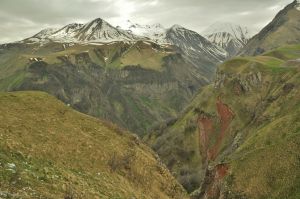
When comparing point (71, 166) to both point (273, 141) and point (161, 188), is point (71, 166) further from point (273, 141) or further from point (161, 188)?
point (273, 141)

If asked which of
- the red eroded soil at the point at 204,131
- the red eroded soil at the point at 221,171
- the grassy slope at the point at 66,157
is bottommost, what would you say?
the red eroded soil at the point at 204,131

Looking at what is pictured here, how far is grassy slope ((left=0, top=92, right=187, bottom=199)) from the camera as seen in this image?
2733 centimetres

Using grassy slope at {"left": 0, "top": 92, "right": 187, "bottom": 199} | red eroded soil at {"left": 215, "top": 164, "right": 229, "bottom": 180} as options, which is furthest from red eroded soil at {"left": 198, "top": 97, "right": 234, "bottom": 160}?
grassy slope at {"left": 0, "top": 92, "right": 187, "bottom": 199}

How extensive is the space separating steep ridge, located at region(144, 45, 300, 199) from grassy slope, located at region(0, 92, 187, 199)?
618 inches

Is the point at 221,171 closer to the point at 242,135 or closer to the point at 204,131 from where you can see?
the point at 242,135

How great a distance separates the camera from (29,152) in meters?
32.4

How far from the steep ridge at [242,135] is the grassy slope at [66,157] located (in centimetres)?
1570

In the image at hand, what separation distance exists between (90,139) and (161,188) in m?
8.22

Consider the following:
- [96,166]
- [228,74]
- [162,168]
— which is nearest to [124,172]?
[96,166]

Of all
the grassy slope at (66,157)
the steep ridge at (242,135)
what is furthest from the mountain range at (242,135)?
the grassy slope at (66,157)

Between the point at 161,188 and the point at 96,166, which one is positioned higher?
the point at 96,166

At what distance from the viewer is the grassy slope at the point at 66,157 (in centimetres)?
2733

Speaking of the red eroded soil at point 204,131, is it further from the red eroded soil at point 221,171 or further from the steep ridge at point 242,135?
the red eroded soil at point 221,171

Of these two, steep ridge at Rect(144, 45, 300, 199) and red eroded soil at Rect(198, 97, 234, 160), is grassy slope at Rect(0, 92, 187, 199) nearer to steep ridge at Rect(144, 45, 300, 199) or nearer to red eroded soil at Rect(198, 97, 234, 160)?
steep ridge at Rect(144, 45, 300, 199)
